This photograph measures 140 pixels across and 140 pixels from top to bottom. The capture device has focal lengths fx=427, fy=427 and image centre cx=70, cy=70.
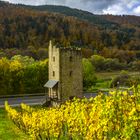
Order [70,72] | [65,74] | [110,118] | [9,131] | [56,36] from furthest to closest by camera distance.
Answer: [56,36] → [70,72] → [65,74] → [9,131] → [110,118]

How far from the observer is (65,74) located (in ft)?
183

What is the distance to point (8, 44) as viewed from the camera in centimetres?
15200

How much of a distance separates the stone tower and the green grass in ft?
28.2

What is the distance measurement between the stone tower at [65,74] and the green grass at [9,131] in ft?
28.2

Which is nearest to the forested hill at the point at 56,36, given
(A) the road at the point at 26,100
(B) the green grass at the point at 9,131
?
(A) the road at the point at 26,100

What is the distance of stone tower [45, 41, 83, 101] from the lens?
182 ft

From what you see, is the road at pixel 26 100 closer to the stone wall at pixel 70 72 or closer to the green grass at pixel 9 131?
the stone wall at pixel 70 72

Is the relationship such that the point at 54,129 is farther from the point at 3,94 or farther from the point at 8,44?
the point at 8,44

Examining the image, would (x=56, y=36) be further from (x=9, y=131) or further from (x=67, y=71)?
(x=9, y=131)

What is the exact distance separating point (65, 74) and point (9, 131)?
15.9m

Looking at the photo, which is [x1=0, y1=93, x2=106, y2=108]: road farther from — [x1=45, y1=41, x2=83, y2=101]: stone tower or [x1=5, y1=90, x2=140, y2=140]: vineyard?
[x1=5, y1=90, x2=140, y2=140]: vineyard

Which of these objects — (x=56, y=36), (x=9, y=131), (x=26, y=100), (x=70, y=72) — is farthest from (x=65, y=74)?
(x=56, y=36)

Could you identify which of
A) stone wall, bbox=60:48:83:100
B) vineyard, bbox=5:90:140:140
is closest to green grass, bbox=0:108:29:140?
vineyard, bbox=5:90:140:140

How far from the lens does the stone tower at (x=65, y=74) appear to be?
55500 millimetres
